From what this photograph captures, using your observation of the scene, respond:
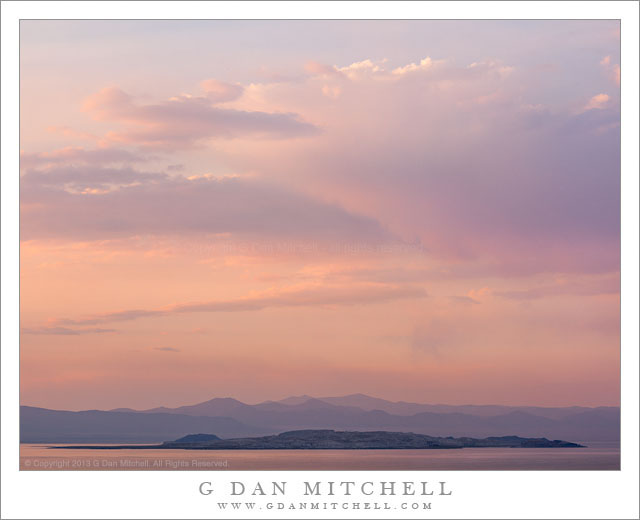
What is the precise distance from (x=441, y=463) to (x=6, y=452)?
9.24 meters

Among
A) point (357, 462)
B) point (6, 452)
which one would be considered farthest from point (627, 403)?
point (6, 452)

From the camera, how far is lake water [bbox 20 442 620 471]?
18.2 meters

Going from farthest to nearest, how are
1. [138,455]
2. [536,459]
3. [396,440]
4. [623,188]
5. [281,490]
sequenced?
1. [396,440]
2. [536,459]
3. [138,455]
4. [623,188]
5. [281,490]

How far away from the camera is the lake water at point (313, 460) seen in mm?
18219

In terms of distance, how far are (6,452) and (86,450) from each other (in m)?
4.18

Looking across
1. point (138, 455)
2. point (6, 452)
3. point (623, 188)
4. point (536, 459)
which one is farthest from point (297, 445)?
point (623, 188)

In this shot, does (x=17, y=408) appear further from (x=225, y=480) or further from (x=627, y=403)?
(x=627, y=403)

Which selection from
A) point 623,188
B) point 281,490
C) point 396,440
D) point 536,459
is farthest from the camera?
point 396,440

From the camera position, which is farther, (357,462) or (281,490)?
(357,462)

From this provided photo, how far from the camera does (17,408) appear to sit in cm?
1686

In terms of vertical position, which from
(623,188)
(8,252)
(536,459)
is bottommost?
(536,459)

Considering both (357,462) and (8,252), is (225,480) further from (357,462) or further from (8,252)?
(8,252)

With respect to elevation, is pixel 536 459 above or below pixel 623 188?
below

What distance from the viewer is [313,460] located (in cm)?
2036
